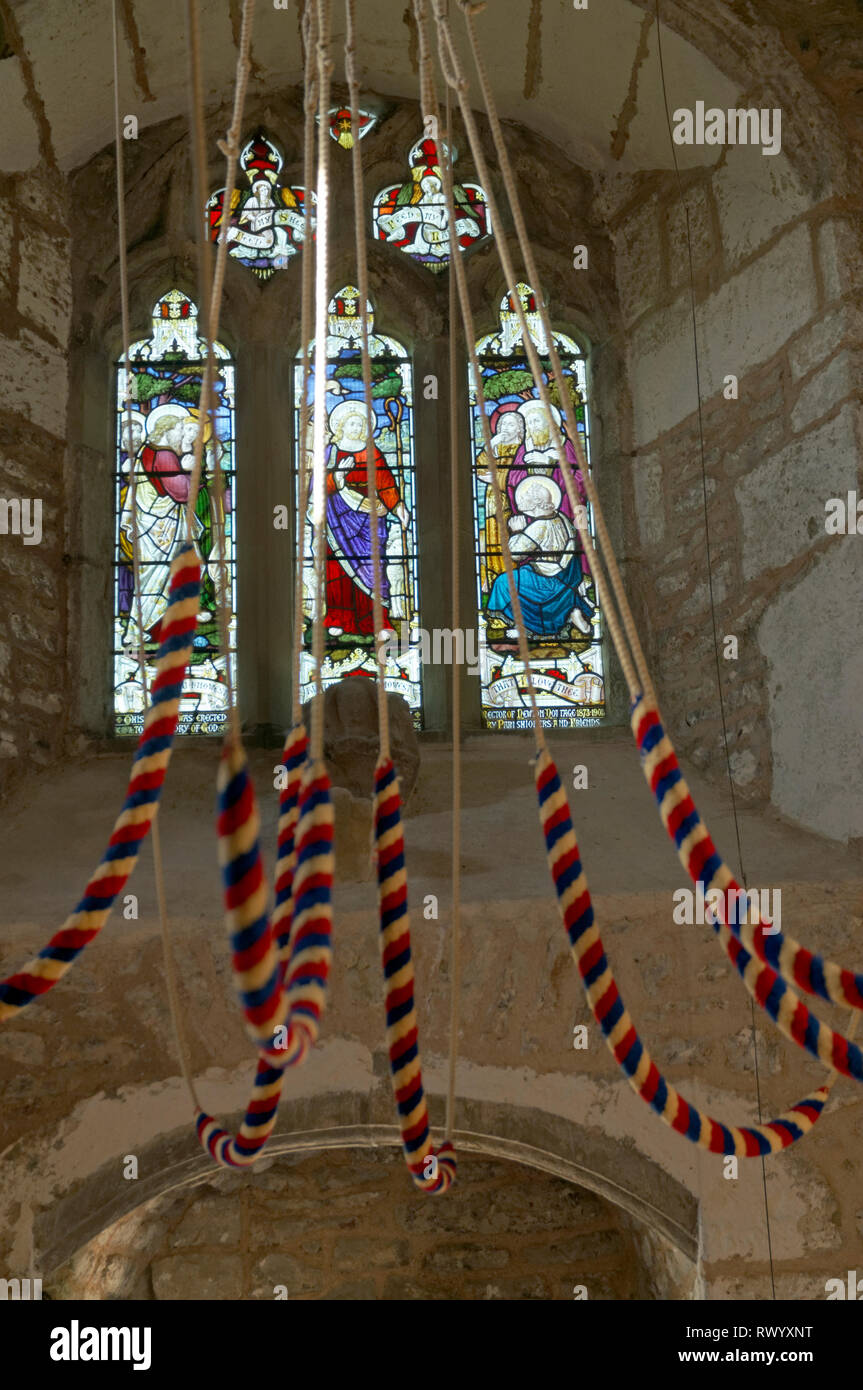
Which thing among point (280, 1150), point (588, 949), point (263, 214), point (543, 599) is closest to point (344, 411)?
point (263, 214)

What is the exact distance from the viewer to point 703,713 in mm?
3854

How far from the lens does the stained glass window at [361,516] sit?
4.18m

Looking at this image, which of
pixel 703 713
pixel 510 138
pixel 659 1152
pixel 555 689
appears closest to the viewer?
pixel 659 1152

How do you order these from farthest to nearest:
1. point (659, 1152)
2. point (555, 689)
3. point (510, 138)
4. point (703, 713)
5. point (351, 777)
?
point (510, 138), point (555, 689), point (703, 713), point (351, 777), point (659, 1152)

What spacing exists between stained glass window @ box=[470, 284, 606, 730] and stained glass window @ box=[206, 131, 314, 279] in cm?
74

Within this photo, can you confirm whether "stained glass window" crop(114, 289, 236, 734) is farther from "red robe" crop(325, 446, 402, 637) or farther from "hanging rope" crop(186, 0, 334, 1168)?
"hanging rope" crop(186, 0, 334, 1168)

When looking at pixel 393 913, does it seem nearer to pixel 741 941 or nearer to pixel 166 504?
pixel 741 941

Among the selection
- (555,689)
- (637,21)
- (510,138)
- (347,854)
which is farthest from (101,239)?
(347,854)

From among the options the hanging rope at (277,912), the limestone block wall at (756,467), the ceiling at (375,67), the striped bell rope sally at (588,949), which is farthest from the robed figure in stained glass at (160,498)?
the striped bell rope sally at (588,949)

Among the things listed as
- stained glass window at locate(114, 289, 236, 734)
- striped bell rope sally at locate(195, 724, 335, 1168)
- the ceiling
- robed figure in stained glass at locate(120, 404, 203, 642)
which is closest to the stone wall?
stained glass window at locate(114, 289, 236, 734)

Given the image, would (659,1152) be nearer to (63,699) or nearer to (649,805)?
(649,805)

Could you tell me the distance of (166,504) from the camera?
4309 mm

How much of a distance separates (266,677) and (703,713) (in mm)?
1292

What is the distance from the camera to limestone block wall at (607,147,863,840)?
3.43m
